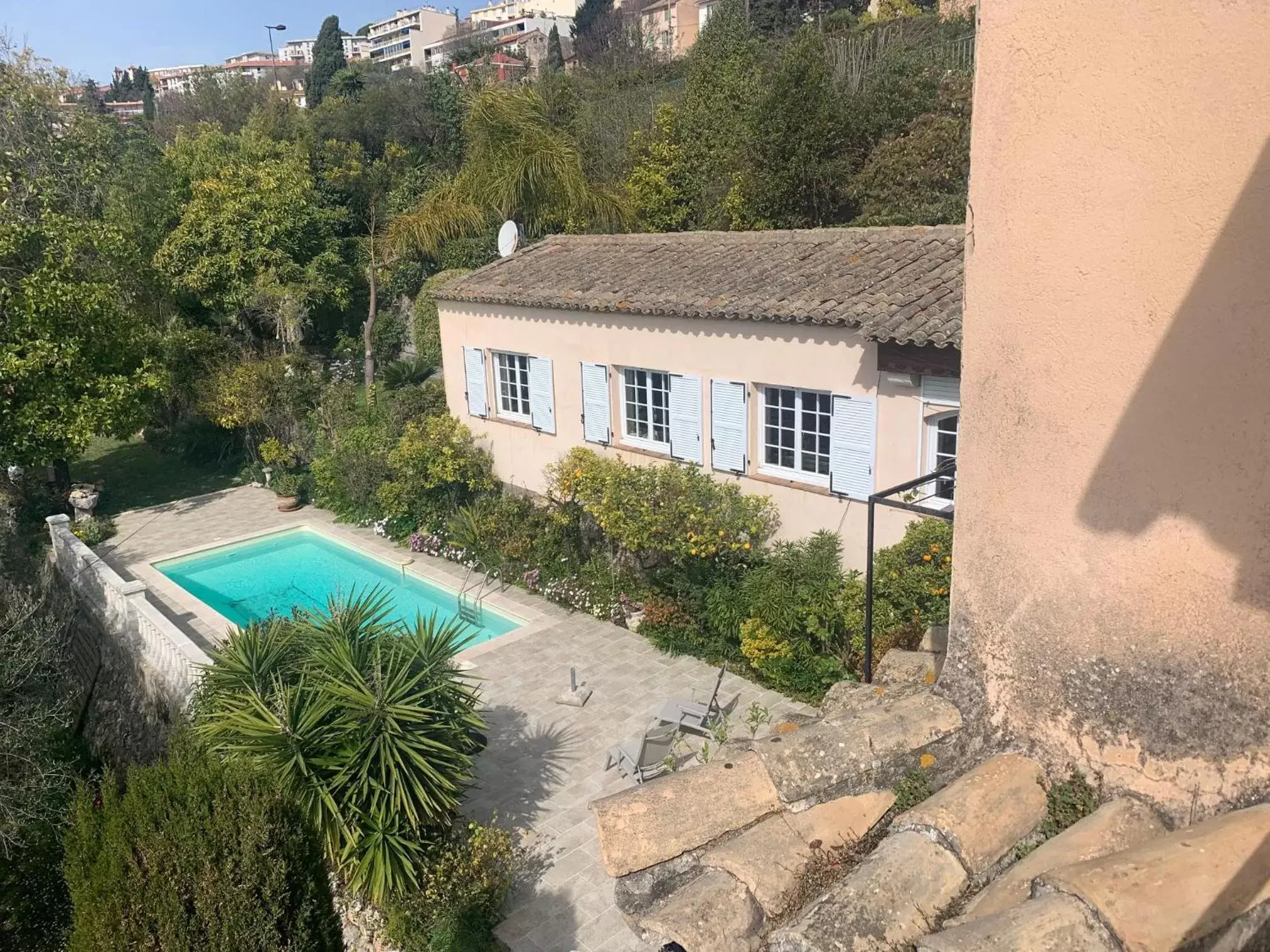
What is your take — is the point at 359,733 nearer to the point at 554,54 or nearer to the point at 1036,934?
the point at 1036,934

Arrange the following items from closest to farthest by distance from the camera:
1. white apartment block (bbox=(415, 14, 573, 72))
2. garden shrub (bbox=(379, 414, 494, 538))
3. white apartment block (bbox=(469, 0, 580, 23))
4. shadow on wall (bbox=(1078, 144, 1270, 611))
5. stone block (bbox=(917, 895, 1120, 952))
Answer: stone block (bbox=(917, 895, 1120, 952))
shadow on wall (bbox=(1078, 144, 1270, 611))
garden shrub (bbox=(379, 414, 494, 538))
white apartment block (bbox=(415, 14, 573, 72))
white apartment block (bbox=(469, 0, 580, 23))

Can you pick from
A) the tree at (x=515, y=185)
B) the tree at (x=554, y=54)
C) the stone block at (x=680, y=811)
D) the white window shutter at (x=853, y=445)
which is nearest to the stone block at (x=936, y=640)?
the stone block at (x=680, y=811)

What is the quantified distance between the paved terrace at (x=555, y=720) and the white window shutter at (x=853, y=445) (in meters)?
3.29

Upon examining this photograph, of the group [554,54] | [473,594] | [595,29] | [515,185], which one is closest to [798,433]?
[473,594]

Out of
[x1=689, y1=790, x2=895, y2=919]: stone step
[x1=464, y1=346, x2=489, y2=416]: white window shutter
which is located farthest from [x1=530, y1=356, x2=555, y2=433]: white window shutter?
[x1=689, y1=790, x2=895, y2=919]: stone step

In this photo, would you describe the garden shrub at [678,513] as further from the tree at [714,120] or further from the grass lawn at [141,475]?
the tree at [714,120]

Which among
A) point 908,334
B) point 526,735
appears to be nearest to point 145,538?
point 526,735

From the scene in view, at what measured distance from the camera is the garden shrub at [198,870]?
561 centimetres

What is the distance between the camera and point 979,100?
386 centimetres

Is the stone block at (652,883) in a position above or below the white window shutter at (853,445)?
above

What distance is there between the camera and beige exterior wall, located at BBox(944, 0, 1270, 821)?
10.4 ft

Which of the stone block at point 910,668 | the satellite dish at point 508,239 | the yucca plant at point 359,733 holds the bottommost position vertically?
the yucca plant at point 359,733

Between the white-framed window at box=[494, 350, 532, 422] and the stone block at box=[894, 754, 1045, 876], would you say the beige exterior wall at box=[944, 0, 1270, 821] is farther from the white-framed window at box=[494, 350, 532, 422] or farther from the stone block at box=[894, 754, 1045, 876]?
the white-framed window at box=[494, 350, 532, 422]

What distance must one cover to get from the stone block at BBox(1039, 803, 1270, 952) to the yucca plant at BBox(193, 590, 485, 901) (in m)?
7.39
